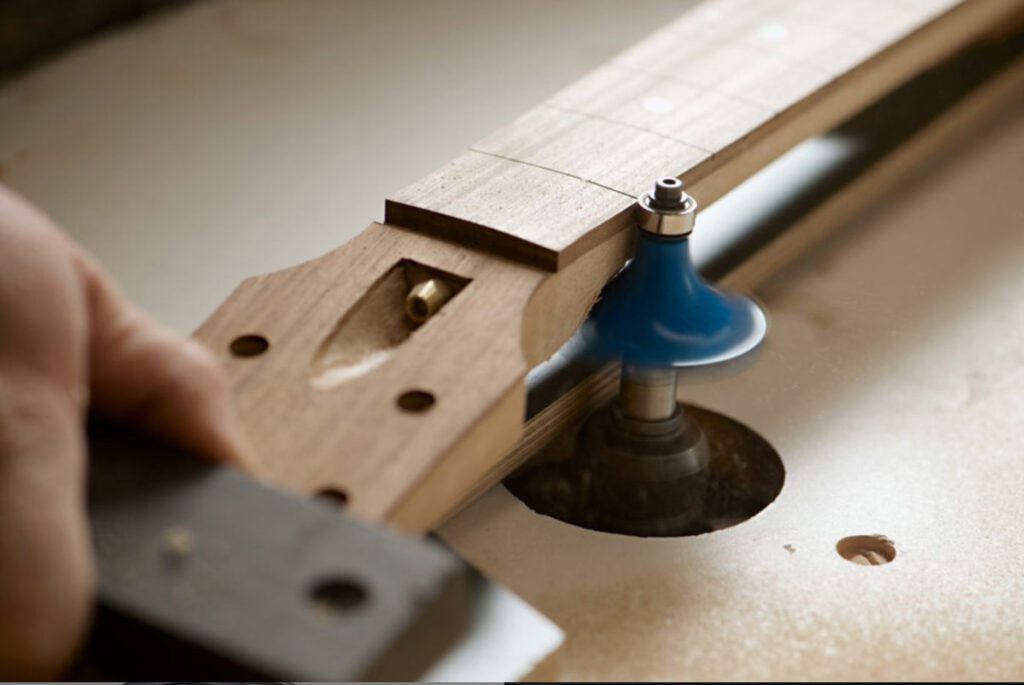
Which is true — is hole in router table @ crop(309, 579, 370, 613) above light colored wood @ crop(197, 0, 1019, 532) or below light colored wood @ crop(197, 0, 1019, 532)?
above

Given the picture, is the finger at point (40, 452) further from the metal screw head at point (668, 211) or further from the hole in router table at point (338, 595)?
the metal screw head at point (668, 211)

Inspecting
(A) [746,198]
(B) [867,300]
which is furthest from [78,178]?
(B) [867,300]

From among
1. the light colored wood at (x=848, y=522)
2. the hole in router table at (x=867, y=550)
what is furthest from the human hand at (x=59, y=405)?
the hole in router table at (x=867, y=550)

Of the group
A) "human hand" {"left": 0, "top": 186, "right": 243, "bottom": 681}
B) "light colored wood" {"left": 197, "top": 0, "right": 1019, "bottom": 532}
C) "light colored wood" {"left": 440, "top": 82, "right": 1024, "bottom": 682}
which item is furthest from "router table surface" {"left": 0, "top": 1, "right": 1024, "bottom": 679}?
"human hand" {"left": 0, "top": 186, "right": 243, "bottom": 681}

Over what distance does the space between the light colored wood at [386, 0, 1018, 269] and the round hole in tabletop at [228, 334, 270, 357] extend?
0.44 ft

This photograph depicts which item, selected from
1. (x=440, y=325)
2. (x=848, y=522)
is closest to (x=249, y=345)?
(x=440, y=325)

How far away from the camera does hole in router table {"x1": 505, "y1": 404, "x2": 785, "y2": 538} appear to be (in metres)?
0.85

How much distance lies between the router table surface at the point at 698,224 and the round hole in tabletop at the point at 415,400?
5.8 inches

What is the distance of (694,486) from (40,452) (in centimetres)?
45

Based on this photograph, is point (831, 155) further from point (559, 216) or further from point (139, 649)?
point (139, 649)

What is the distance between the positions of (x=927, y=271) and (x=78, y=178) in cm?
72

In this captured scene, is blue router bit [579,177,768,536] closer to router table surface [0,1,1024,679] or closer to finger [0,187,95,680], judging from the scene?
router table surface [0,1,1024,679]

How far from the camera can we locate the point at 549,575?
31.3 inches

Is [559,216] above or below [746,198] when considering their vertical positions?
above
